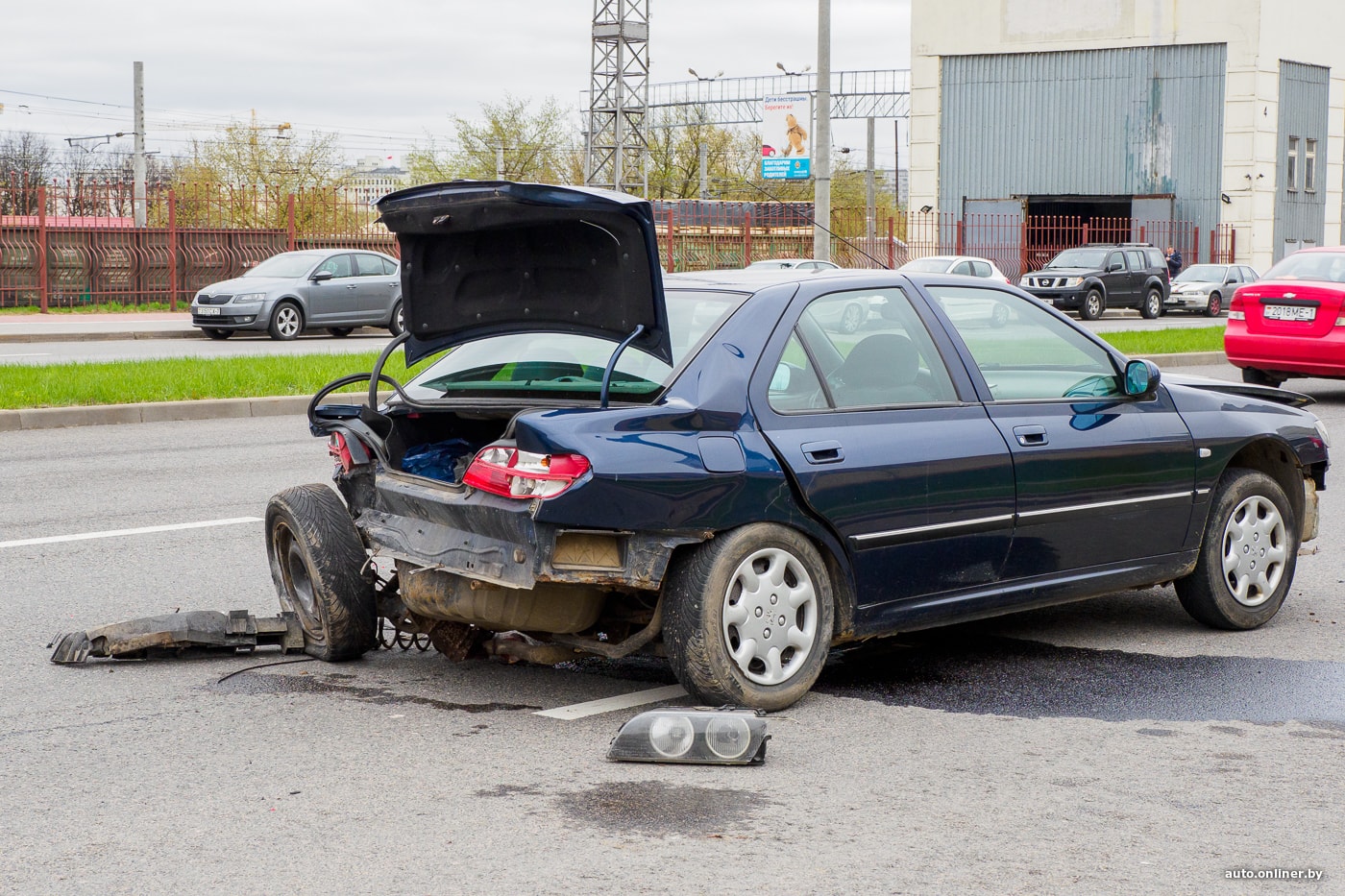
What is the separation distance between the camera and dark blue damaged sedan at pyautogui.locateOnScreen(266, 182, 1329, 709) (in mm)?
4949

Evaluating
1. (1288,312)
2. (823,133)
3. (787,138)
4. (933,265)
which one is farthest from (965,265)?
(787,138)

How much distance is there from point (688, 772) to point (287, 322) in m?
22.1

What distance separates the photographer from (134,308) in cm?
3212

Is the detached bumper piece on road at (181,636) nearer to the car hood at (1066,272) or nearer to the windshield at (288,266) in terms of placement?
the windshield at (288,266)

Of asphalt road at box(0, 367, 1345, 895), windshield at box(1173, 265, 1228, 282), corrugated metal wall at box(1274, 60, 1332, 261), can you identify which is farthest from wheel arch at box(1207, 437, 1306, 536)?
corrugated metal wall at box(1274, 60, 1332, 261)

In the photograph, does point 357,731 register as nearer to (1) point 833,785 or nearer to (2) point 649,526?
(2) point 649,526

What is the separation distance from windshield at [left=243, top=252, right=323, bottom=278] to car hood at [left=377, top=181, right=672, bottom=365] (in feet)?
68.4

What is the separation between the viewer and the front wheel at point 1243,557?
636cm

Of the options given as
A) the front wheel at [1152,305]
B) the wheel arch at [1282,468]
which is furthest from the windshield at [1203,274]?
the wheel arch at [1282,468]

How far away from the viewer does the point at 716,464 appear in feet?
16.4

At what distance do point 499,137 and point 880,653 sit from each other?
66.2 meters

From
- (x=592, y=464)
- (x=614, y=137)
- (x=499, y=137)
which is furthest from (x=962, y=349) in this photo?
(x=499, y=137)

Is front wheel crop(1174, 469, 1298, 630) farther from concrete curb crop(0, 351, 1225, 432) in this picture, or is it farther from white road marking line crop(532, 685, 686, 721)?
concrete curb crop(0, 351, 1225, 432)

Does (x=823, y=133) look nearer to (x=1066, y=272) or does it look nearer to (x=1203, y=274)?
(x=1066, y=272)
